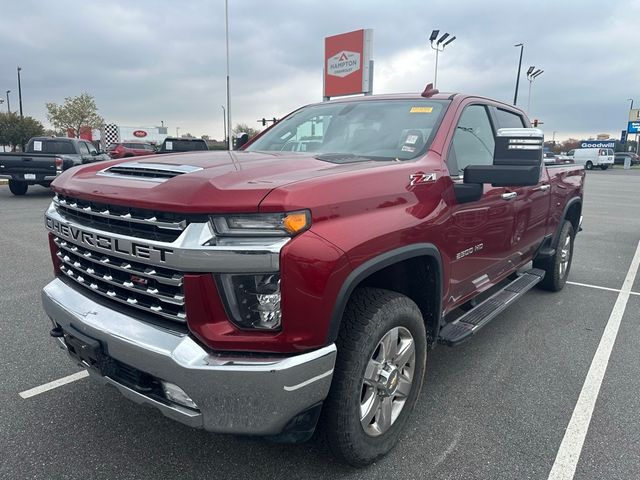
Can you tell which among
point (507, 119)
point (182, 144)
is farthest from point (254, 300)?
point (182, 144)

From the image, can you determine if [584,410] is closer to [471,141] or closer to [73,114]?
[471,141]

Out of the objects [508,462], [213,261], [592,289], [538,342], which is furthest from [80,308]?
[592,289]

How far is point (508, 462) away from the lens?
244 cm

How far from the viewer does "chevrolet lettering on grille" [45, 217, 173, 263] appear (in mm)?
1931

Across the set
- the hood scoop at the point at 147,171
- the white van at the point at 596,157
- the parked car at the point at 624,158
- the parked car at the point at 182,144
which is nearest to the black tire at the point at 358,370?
the hood scoop at the point at 147,171

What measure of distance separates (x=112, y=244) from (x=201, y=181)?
0.54 m

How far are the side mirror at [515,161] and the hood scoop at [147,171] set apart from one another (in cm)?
156

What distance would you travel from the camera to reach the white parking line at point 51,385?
302cm

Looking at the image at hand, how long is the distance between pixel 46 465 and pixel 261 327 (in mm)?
1433

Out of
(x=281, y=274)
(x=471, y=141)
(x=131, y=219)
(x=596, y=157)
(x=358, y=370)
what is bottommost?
(x=358, y=370)

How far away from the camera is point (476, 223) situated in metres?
3.06

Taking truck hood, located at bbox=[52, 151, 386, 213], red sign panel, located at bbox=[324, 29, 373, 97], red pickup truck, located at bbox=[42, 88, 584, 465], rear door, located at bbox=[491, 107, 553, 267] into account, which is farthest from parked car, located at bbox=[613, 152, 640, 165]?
truck hood, located at bbox=[52, 151, 386, 213]

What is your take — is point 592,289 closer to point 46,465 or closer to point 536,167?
point 536,167

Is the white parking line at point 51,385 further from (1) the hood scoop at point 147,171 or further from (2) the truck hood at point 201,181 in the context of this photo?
(1) the hood scoop at point 147,171
